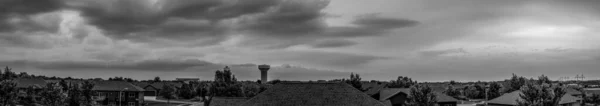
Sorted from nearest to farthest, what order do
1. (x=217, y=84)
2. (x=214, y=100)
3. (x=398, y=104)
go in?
(x=214, y=100) < (x=398, y=104) < (x=217, y=84)

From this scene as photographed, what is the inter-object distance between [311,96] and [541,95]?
20687 mm

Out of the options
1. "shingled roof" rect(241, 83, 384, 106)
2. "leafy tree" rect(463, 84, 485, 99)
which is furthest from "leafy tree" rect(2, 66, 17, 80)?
"leafy tree" rect(463, 84, 485, 99)

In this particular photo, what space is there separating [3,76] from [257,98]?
25.2m

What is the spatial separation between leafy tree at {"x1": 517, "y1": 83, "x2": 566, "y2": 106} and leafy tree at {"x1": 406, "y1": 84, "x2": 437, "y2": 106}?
8.10m

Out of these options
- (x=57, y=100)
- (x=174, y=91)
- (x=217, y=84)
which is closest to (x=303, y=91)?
(x=57, y=100)

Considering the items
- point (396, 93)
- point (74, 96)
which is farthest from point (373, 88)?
point (74, 96)

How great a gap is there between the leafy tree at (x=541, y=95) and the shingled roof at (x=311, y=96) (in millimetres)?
13502

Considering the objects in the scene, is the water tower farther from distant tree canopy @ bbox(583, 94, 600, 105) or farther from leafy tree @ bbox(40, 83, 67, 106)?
leafy tree @ bbox(40, 83, 67, 106)

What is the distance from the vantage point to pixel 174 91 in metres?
113

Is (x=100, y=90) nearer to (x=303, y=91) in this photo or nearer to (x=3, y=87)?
(x=3, y=87)

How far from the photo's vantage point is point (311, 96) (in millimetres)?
43438

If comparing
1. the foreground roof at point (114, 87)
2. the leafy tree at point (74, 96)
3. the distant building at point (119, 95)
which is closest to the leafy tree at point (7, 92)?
the leafy tree at point (74, 96)

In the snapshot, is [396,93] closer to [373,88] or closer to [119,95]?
[373,88]

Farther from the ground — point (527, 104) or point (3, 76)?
point (3, 76)
